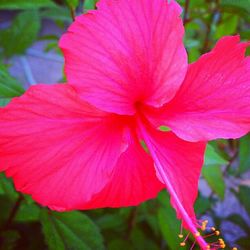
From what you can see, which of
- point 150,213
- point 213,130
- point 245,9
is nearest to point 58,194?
point 213,130

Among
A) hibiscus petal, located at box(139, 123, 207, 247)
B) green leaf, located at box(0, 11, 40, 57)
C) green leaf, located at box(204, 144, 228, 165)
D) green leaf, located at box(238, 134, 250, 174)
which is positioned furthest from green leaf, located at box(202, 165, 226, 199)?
green leaf, located at box(0, 11, 40, 57)

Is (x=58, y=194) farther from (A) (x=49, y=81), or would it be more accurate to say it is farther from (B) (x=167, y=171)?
(A) (x=49, y=81)

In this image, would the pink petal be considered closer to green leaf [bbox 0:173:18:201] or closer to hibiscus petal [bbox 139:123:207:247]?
hibiscus petal [bbox 139:123:207:247]

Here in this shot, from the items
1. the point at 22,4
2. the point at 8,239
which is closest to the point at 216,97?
the point at 22,4

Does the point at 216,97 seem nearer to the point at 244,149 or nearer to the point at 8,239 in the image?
the point at 244,149

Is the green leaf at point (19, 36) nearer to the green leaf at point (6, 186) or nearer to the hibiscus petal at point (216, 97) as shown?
the green leaf at point (6, 186)

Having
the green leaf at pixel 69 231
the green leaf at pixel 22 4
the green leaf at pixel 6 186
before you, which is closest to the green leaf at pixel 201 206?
the green leaf at pixel 69 231
